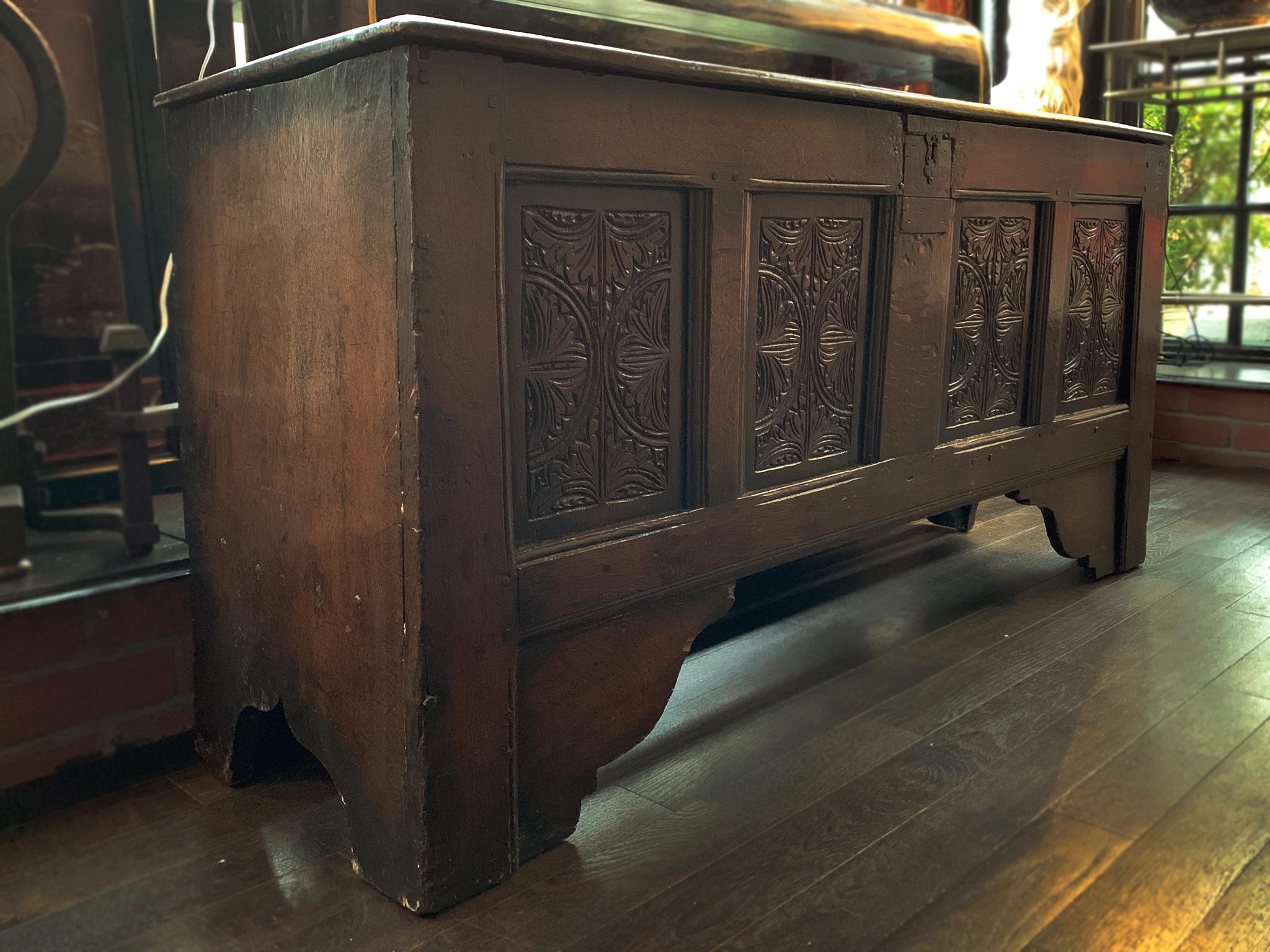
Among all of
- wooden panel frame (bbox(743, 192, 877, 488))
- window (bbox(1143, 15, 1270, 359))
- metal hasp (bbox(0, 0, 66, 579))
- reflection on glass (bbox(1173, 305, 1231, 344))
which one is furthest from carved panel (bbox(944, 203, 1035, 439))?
reflection on glass (bbox(1173, 305, 1231, 344))

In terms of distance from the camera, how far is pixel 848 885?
1265mm

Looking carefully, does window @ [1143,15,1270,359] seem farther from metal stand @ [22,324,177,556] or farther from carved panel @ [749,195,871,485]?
metal stand @ [22,324,177,556]

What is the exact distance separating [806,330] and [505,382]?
59cm

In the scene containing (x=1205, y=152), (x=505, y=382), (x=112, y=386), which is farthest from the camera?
(x=1205, y=152)

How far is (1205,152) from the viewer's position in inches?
158

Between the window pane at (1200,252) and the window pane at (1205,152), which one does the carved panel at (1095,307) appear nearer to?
the window pane at (1200,252)

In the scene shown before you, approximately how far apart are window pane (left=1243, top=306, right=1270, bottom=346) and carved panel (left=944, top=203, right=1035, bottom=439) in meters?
2.43

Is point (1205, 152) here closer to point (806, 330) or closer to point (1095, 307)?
point (1095, 307)

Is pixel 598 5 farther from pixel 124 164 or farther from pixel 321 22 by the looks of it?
pixel 124 164

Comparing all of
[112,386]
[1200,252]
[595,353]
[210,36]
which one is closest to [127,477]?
[112,386]

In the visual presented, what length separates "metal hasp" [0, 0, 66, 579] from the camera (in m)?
1.49

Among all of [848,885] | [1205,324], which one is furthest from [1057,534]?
[1205,324]

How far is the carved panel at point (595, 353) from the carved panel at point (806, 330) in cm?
17

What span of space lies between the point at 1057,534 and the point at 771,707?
2.85 feet
